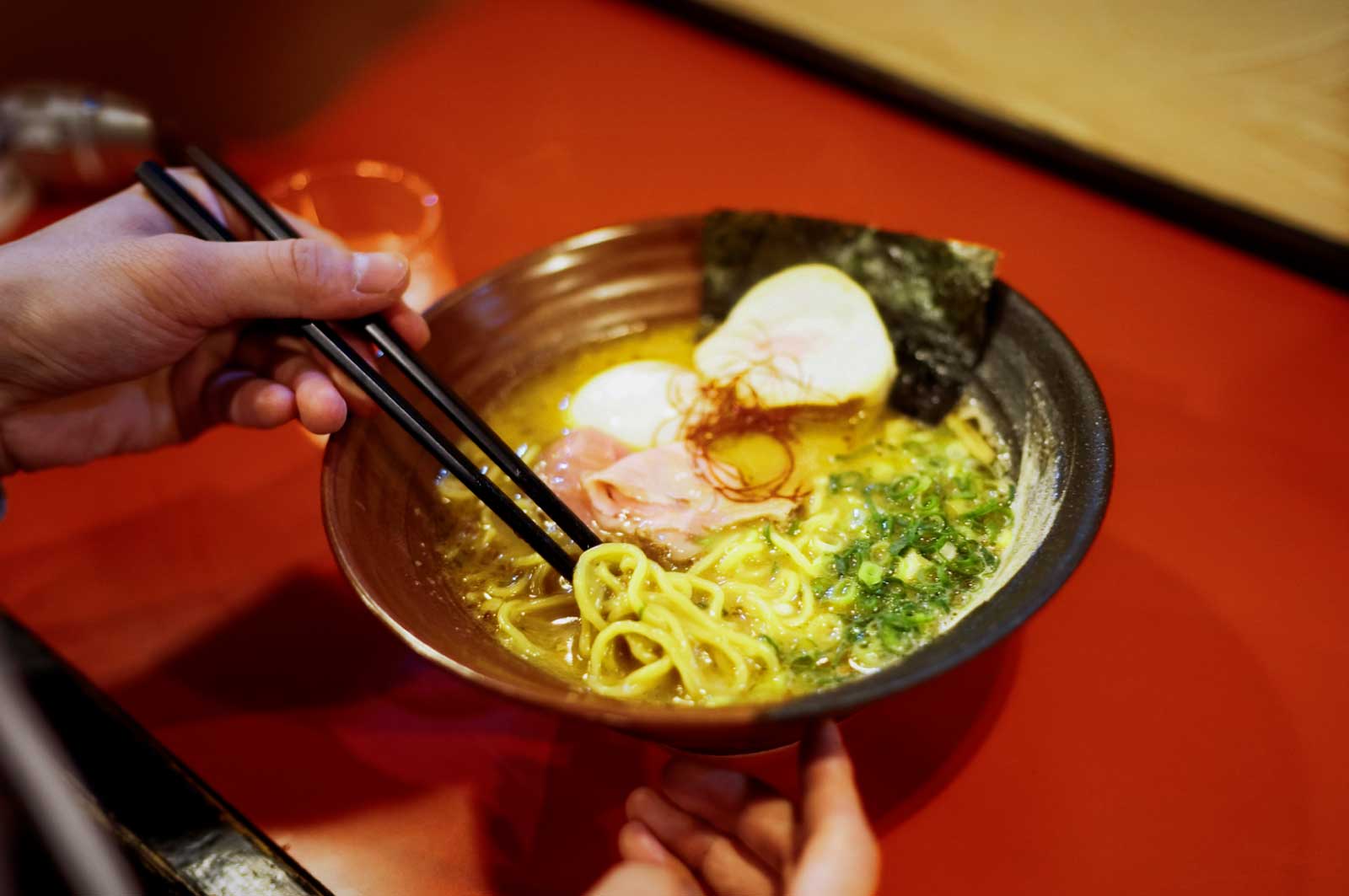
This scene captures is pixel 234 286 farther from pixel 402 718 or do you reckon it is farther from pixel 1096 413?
pixel 1096 413

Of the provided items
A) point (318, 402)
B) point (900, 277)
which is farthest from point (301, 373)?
point (900, 277)

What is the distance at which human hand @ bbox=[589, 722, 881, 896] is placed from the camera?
1172 millimetres

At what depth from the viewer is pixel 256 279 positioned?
1.67 m

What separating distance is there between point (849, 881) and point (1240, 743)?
0.90 meters

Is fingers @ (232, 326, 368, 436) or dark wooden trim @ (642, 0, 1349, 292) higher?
dark wooden trim @ (642, 0, 1349, 292)

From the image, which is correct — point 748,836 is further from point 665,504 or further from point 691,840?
point 665,504

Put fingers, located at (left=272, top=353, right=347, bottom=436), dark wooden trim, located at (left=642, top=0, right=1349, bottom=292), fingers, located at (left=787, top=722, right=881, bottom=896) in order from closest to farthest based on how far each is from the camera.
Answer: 1. fingers, located at (left=787, top=722, right=881, bottom=896)
2. fingers, located at (left=272, top=353, right=347, bottom=436)
3. dark wooden trim, located at (left=642, top=0, right=1349, bottom=292)

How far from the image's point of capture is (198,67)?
4480 millimetres

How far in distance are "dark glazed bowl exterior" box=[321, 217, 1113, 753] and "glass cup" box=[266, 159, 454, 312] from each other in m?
0.93

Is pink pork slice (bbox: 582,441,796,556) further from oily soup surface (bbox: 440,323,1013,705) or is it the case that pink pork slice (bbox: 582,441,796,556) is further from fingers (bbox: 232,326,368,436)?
fingers (bbox: 232,326,368,436)

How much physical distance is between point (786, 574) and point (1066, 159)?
1963mm

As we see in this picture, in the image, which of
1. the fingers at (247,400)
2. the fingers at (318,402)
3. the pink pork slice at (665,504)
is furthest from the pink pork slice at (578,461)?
the fingers at (247,400)

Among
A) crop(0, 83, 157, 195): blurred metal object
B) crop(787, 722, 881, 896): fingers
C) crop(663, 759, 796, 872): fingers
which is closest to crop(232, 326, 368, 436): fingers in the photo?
crop(663, 759, 796, 872): fingers

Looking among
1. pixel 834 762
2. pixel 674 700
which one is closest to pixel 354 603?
pixel 674 700
